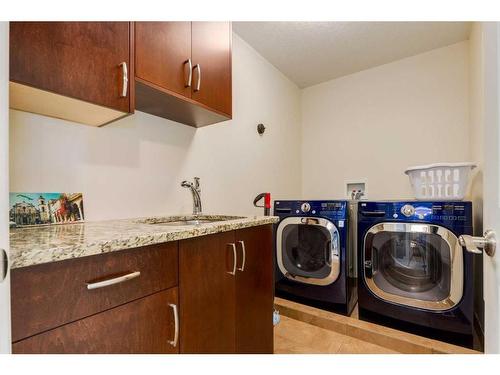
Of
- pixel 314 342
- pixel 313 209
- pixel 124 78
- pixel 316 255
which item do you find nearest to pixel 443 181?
pixel 313 209

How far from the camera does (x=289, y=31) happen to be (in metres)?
2.11

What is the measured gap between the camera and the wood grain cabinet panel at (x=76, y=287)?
56cm

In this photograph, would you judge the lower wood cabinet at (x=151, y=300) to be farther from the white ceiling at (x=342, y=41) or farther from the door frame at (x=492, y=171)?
the white ceiling at (x=342, y=41)

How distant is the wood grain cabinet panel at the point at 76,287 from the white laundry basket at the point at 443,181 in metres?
1.80

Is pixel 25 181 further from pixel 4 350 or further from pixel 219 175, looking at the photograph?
pixel 219 175

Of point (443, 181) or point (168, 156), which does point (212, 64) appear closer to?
point (168, 156)

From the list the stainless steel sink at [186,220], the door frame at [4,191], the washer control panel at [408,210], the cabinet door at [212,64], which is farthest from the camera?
the washer control panel at [408,210]

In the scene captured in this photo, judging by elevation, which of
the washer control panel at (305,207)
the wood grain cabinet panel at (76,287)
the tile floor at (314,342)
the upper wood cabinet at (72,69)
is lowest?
the tile floor at (314,342)

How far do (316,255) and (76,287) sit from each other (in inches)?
69.4

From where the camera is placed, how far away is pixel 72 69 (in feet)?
2.88

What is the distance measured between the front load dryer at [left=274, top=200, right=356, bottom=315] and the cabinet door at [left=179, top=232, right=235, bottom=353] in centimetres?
109

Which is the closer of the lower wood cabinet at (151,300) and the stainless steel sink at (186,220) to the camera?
the lower wood cabinet at (151,300)

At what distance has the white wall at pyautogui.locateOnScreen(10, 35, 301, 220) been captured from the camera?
1.08m

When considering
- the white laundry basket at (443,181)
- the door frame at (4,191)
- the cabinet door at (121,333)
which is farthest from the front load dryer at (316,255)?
the door frame at (4,191)
